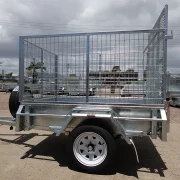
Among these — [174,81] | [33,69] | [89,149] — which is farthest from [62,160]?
[174,81]

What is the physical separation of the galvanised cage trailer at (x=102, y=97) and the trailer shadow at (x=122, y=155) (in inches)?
23.9

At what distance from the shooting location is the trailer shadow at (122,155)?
185 inches

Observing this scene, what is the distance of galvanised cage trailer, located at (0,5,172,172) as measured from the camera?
438 centimetres

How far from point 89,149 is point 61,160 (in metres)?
0.93

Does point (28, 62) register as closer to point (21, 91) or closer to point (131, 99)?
point (21, 91)

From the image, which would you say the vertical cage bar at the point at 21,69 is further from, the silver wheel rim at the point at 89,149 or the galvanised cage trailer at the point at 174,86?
the galvanised cage trailer at the point at 174,86

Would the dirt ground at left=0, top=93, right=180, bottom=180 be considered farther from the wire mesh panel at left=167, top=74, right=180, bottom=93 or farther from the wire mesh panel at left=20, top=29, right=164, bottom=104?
the wire mesh panel at left=167, top=74, right=180, bottom=93

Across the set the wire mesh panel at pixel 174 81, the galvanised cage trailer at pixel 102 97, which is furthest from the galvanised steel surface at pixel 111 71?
the wire mesh panel at pixel 174 81

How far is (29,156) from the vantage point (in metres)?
5.28

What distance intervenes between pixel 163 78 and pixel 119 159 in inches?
79.7

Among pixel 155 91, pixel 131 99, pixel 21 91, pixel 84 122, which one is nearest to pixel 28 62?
pixel 21 91

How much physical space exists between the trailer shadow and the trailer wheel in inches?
9.4

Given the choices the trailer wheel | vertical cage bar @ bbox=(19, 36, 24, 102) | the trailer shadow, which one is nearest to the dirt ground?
the trailer shadow

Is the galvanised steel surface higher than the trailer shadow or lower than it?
higher
